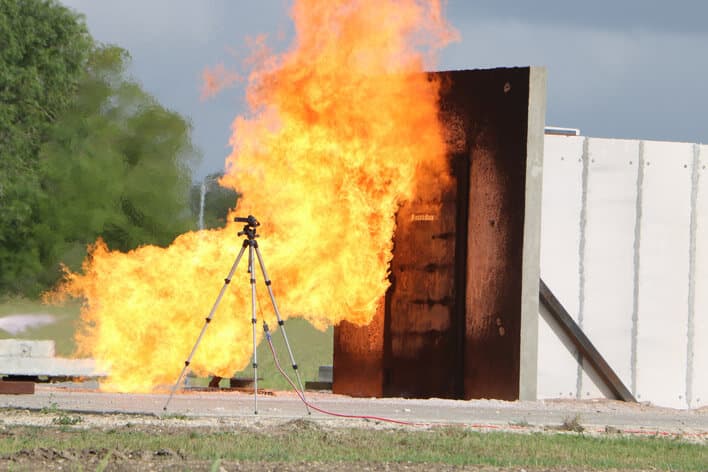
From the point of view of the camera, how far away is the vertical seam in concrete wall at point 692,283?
2269 cm

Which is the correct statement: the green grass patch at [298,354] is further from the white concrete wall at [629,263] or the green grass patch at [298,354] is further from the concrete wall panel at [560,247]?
the white concrete wall at [629,263]

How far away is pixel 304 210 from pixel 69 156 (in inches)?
1271

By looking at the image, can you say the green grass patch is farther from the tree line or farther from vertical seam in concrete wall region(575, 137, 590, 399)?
vertical seam in concrete wall region(575, 137, 590, 399)

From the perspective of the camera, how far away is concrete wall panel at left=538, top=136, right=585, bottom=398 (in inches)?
862

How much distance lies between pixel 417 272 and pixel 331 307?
1.46 metres

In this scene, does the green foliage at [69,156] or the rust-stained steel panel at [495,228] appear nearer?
the rust-stained steel panel at [495,228]

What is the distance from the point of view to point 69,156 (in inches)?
2062

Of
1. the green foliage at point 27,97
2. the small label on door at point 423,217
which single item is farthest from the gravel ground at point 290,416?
the green foliage at point 27,97

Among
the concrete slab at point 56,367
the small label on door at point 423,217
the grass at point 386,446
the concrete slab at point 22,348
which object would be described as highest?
the small label on door at point 423,217

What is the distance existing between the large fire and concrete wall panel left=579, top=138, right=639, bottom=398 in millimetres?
2533

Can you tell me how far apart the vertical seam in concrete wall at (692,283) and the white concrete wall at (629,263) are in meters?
0.02

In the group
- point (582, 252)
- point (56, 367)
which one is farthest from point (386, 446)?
point (56, 367)

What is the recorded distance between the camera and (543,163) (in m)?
21.4

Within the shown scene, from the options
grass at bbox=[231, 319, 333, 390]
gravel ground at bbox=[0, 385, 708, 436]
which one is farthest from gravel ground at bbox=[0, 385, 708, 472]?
grass at bbox=[231, 319, 333, 390]
